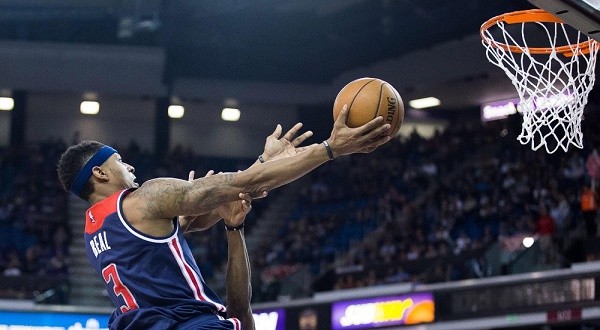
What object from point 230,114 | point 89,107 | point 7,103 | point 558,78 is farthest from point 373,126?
point 230,114

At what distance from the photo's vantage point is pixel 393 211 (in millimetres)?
21453

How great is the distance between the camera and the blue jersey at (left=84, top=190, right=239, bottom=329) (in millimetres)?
4797

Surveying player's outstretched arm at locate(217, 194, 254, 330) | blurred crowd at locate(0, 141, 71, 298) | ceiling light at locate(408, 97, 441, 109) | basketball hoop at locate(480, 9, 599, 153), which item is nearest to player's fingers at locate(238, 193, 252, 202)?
player's outstretched arm at locate(217, 194, 254, 330)

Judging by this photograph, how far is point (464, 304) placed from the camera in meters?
16.0

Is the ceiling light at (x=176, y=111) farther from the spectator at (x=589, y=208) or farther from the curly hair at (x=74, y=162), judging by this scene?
the curly hair at (x=74, y=162)

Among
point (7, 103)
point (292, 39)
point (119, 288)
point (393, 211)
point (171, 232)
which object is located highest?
point (292, 39)

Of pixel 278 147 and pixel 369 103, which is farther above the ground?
pixel 369 103

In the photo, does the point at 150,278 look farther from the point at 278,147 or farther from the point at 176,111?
the point at 176,111

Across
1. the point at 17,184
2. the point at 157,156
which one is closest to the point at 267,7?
the point at 157,156

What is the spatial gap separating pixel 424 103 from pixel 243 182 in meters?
22.4

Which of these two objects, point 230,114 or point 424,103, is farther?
point 230,114

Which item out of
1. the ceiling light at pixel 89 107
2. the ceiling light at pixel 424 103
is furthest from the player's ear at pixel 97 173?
the ceiling light at pixel 89 107

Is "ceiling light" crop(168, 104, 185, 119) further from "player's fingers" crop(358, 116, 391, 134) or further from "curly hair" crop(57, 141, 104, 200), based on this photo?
"player's fingers" crop(358, 116, 391, 134)

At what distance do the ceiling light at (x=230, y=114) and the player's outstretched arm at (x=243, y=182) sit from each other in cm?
2440
